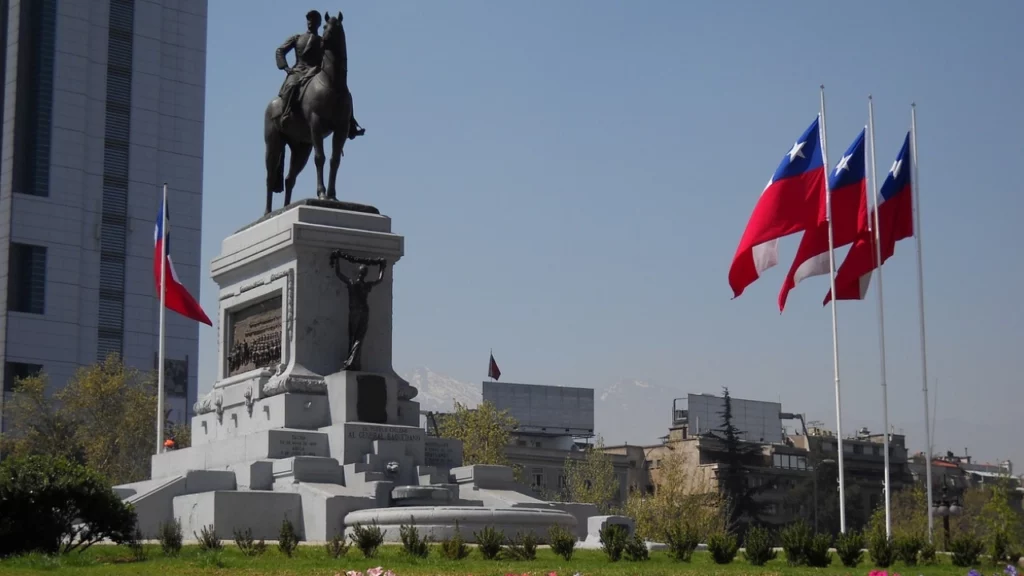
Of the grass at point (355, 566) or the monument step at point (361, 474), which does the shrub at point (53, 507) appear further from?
the monument step at point (361, 474)

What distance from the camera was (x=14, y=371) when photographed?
3644 inches

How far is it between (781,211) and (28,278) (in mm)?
73032

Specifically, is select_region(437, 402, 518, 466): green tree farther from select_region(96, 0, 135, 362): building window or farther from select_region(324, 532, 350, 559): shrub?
select_region(96, 0, 135, 362): building window

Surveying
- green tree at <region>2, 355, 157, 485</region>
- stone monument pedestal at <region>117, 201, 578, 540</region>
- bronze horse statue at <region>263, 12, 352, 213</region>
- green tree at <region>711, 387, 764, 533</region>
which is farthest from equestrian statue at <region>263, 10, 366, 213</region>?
green tree at <region>711, 387, 764, 533</region>

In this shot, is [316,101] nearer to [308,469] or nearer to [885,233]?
[308,469]

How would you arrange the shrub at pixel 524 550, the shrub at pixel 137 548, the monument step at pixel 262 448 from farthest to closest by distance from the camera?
the monument step at pixel 262 448 → the shrub at pixel 137 548 → the shrub at pixel 524 550

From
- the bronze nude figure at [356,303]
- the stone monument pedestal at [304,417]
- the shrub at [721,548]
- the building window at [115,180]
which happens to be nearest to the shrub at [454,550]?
the shrub at [721,548]

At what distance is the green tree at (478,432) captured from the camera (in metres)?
56.2

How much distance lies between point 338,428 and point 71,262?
7098 cm

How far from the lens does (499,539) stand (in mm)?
20516

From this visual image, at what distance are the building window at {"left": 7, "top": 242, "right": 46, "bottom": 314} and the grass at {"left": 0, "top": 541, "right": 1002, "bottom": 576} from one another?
254 ft

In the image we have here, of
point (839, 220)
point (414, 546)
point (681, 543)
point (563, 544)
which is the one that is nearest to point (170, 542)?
point (414, 546)

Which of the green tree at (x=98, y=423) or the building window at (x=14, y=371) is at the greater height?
the building window at (x=14, y=371)

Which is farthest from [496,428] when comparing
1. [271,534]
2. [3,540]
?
[3,540]
